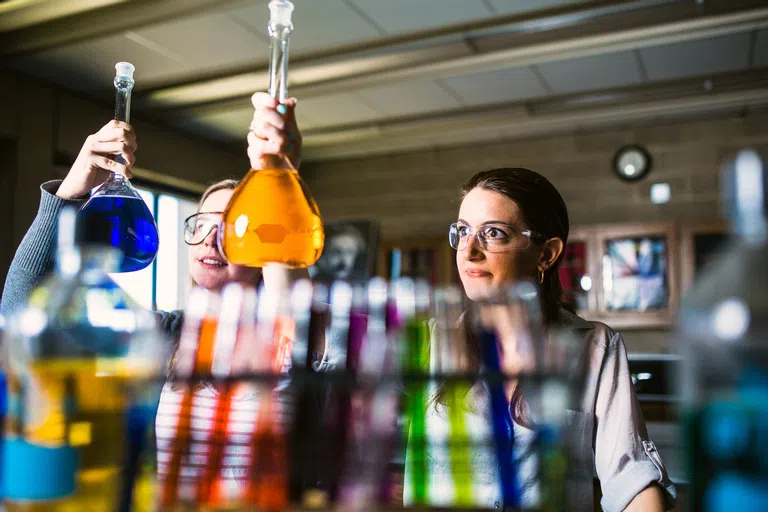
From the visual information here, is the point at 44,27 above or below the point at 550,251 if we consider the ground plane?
above

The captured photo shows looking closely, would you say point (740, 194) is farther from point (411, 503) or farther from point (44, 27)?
point (44, 27)

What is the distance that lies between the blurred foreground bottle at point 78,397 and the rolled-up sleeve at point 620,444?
0.71 m

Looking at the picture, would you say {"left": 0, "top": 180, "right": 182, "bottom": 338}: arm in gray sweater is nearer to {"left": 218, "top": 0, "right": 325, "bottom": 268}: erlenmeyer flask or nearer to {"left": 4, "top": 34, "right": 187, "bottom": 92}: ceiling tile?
{"left": 218, "top": 0, "right": 325, "bottom": 268}: erlenmeyer flask

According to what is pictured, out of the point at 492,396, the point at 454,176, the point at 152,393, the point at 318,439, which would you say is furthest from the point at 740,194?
the point at 454,176

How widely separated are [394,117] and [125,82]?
13.6 ft

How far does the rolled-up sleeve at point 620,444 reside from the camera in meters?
1.00

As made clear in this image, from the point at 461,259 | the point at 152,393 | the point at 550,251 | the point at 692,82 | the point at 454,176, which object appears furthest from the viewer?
the point at 454,176

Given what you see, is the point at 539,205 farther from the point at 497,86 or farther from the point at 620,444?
the point at 497,86

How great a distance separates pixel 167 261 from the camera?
17.5 feet

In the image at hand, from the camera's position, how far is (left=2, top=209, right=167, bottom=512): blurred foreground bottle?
21.0 inches

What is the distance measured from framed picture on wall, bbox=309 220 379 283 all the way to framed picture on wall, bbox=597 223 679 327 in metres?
1.81

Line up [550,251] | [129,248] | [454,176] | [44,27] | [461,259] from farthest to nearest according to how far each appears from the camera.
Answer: [454,176]
[44,27]
[550,251]
[461,259]
[129,248]

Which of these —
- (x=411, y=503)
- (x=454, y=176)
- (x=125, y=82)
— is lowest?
(x=411, y=503)

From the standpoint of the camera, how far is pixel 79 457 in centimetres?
54
